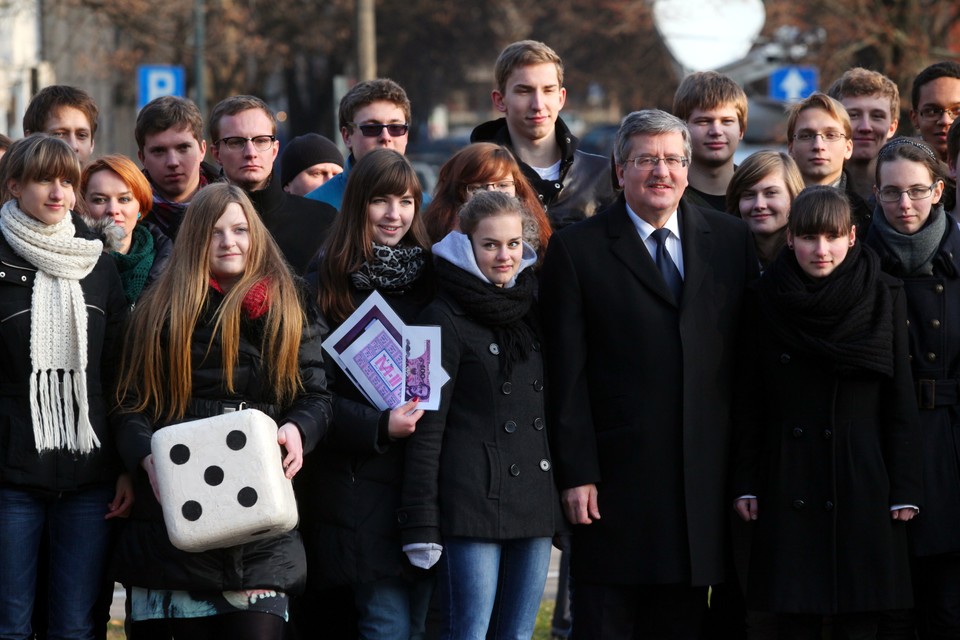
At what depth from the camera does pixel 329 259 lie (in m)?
5.72

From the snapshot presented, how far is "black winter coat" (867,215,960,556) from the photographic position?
5.62m

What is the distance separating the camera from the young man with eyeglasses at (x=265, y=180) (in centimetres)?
661

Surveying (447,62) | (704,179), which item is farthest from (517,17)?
(704,179)

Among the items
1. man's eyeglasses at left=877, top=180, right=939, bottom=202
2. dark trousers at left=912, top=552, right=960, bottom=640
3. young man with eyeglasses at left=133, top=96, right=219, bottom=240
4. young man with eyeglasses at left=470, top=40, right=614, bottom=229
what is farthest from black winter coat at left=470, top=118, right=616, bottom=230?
dark trousers at left=912, top=552, right=960, bottom=640

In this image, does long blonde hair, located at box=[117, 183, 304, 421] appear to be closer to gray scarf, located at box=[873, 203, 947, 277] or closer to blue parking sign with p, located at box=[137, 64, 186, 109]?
gray scarf, located at box=[873, 203, 947, 277]

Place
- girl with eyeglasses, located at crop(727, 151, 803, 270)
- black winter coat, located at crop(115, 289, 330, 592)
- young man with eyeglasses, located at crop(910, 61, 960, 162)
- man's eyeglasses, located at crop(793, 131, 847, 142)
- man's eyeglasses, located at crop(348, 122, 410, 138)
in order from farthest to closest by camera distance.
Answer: young man with eyeglasses, located at crop(910, 61, 960, 162), man's eyeglasses, located at crop(348, 122, 410, 138), man's eyeglasses, located at crop(793, 131, 847, 142), girl with eyeglasses, located at crop(727, 151, 803, 270), black winter coat, located at crop(115, 289, 330, 592)

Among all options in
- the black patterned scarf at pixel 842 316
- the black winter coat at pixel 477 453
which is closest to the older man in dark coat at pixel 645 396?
the black winter coat at pixel 477 453

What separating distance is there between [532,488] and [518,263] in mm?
838

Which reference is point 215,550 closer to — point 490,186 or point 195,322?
point 195,322

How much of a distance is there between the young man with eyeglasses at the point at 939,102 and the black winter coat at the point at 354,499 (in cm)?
312

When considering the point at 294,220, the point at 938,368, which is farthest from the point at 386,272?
the point at 938,368

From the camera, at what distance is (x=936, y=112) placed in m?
7.29

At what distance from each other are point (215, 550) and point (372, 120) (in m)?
2.67

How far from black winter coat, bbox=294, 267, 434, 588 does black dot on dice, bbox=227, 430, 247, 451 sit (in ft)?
1.71
